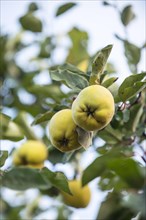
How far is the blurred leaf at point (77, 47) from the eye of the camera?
2826 mm

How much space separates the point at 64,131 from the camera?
1343 millimetres

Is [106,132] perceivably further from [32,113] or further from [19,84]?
[19,84]

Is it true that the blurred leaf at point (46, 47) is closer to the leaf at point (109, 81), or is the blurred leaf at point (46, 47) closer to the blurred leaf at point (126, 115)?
the blurred leaf at point (126, 115)

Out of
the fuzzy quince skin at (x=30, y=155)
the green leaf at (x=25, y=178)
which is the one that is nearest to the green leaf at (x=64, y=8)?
the fuzzy quince skin at (x=30, y=155)

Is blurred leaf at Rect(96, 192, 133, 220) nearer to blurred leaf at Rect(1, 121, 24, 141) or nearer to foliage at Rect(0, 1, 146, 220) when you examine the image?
foliage at Rect(0, 1, 146, 220)

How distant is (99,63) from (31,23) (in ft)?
4.36

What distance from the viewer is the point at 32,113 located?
2496 mm

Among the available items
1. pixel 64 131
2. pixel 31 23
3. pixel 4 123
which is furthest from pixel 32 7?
pixel 64 131

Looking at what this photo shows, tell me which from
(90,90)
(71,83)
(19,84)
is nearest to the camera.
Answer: (90,90)

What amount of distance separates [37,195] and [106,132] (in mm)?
1170

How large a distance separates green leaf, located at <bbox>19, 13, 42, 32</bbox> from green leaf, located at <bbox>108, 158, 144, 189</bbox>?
1768 mm

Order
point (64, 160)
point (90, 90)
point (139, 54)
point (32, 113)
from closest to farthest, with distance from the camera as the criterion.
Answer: point (90, 90)
point (64, 160)
point (139, 54)
point (32, 113)

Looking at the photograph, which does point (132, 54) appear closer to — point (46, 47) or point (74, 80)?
point (74, 80)

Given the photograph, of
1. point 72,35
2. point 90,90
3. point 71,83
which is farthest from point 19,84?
point 90,90
